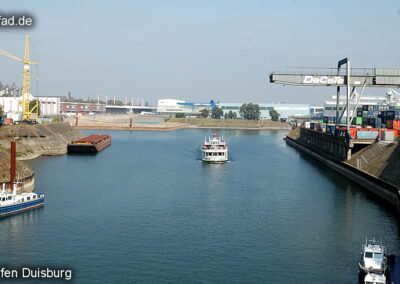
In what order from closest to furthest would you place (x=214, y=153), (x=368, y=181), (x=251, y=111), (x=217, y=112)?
(x=368, y=181) < (x=214, y=153) < (x=217, y=112) < (x=251, y=111)

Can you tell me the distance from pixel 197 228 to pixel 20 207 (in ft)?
37.6

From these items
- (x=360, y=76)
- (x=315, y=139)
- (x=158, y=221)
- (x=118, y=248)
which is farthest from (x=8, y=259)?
(x=315, y=139)

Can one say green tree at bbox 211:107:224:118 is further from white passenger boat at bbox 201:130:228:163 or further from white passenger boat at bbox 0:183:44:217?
white passenger boat at bbox 0:183:44:217

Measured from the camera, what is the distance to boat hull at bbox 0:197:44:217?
29.9m

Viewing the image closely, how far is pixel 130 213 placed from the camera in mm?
32031

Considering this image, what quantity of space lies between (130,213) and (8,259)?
1023 cm

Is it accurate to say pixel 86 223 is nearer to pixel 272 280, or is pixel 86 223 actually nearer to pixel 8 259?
pixel 8 259

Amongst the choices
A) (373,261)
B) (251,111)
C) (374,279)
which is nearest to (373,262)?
(373,261)

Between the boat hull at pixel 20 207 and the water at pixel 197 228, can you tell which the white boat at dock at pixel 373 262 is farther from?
the boat hull at pixel 20 207

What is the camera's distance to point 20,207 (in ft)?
102

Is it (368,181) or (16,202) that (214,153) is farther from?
(16,202)

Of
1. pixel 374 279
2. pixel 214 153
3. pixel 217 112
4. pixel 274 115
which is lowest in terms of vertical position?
pixel 374 279

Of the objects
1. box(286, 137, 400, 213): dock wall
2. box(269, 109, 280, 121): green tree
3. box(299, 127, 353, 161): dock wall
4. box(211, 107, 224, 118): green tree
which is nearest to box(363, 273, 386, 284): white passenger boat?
box(286, 137, 400, 213): dock wall

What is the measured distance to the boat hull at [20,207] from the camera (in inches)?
1179
